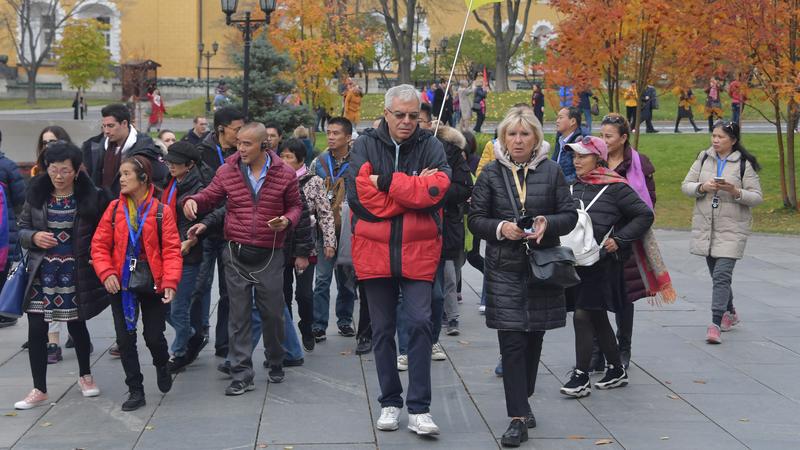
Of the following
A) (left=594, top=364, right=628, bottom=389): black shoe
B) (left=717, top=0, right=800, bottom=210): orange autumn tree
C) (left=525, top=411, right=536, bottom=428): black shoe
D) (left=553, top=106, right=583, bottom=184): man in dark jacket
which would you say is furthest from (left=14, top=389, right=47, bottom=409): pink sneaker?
(left=717, top=0, right=800, bottom=210): orange autumn tree

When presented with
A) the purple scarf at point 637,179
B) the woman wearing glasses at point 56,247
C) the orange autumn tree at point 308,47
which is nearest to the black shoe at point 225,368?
the woman wearing glasses at point 56,247

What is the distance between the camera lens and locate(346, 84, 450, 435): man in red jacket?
6449mm

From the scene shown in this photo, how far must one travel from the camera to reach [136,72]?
5188 centimetres

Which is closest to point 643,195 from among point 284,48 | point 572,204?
point 572,204

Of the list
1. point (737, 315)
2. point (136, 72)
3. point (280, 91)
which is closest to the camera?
point (737, 315)

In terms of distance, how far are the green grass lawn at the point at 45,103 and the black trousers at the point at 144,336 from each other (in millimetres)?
53186

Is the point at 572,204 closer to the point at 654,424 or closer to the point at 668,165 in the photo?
the point at 654,424

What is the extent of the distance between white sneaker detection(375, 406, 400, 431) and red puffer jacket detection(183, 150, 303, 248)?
5.13 feet

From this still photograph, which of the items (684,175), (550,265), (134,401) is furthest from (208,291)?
(684,175)

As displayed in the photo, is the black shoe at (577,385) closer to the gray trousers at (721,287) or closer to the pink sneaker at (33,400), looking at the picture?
the gray trousers at (721,287)

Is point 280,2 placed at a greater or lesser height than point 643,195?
greater

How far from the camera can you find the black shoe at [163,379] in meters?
7.49

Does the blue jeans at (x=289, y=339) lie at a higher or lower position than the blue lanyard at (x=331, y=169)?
lower

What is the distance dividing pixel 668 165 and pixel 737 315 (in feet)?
49.7
